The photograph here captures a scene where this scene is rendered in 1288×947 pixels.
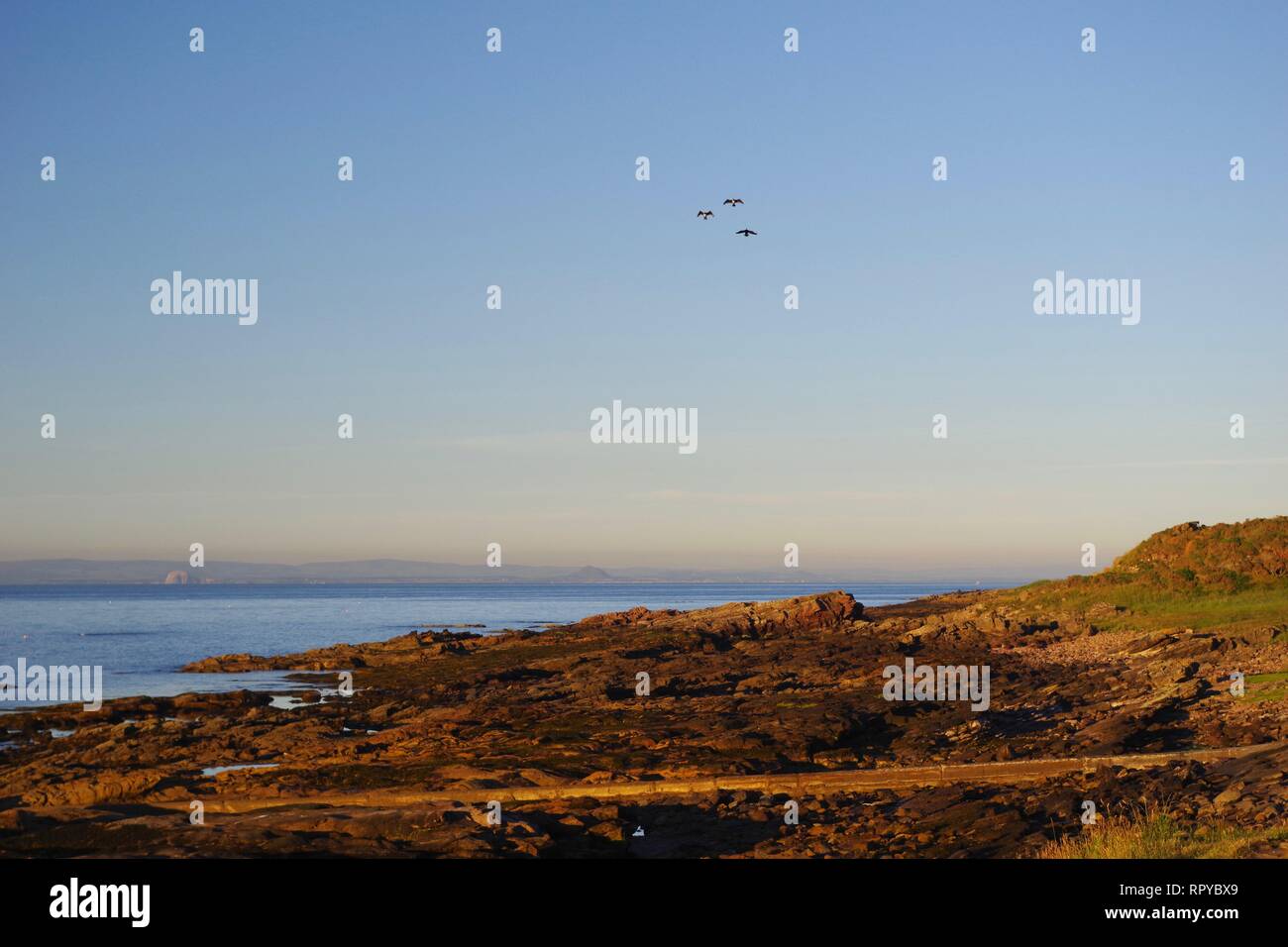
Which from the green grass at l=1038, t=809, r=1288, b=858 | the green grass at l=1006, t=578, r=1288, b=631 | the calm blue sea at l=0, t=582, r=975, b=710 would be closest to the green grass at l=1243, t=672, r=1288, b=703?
the green grass at l=1006, t=578, r=1288, b=631

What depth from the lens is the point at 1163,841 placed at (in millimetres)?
14430

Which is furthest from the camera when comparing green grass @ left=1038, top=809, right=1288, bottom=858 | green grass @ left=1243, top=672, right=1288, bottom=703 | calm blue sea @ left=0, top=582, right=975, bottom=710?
calm blue sea @ left=0, top=582, right=975, bottom=710

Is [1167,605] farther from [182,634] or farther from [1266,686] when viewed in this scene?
[182,634]

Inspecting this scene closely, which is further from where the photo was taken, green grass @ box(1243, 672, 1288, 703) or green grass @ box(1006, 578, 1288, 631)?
green grass @ box(1006, 578, 1288, 631)

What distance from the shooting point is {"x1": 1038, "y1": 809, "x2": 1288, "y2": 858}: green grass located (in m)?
14.1

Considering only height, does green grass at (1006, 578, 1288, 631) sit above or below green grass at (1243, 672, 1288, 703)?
above

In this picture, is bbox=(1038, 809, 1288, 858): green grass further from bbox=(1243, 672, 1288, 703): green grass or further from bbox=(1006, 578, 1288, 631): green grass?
bbox=(1006, 578, 1288, 631): green grass

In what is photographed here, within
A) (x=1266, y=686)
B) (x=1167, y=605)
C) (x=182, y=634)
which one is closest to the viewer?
(x=1266, y=686)

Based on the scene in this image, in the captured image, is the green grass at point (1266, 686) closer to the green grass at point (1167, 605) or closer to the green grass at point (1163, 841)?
the green grass at point (1167, 605)

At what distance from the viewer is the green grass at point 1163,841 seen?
14055 mm

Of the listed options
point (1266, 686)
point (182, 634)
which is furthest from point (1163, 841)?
point (182, 634)

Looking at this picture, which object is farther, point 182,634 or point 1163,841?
point 182,634

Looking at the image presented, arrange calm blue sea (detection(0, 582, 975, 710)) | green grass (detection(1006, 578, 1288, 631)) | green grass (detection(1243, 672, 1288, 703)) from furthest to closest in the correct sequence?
calm blue sea (detection(0, 582, 975, 710)), green grass (detection(1006, 578, 1288, 631)), green grass (detection(1243, 672, 1288, 703))
